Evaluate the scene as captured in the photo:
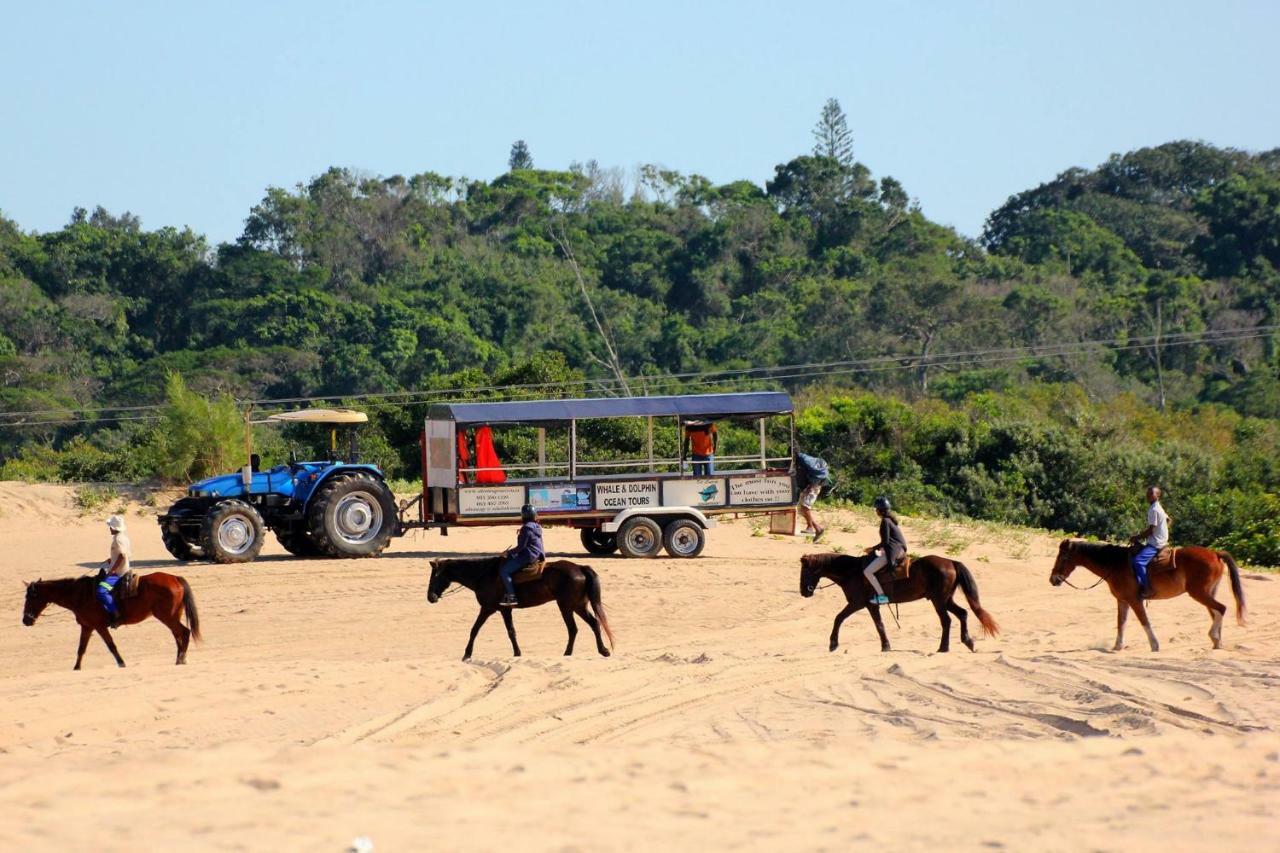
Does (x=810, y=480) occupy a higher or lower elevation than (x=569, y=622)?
higher

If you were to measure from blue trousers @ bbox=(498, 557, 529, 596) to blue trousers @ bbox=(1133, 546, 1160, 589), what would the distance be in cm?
Answer: 574

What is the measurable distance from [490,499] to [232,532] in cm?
354

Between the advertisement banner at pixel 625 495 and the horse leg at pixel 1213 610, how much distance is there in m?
9.62

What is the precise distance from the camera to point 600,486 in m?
23.8

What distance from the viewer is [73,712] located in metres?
12.0

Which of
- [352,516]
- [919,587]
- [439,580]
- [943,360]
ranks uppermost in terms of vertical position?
[943,360]

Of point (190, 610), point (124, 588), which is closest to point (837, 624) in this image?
point (190, 610)

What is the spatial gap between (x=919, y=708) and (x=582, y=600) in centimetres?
434

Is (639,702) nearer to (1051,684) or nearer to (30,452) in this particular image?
(1051,684)

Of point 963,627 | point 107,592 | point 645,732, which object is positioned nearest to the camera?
point 645,732

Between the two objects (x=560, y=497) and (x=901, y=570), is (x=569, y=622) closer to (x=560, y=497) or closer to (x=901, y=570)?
(x=901, y=570)

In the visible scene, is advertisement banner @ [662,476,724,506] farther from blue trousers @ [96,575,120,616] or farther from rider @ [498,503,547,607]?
blue trousers @ [96,575,120,616]

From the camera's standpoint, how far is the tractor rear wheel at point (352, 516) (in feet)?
76.1

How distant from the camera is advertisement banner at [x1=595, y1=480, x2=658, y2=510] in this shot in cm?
2378
